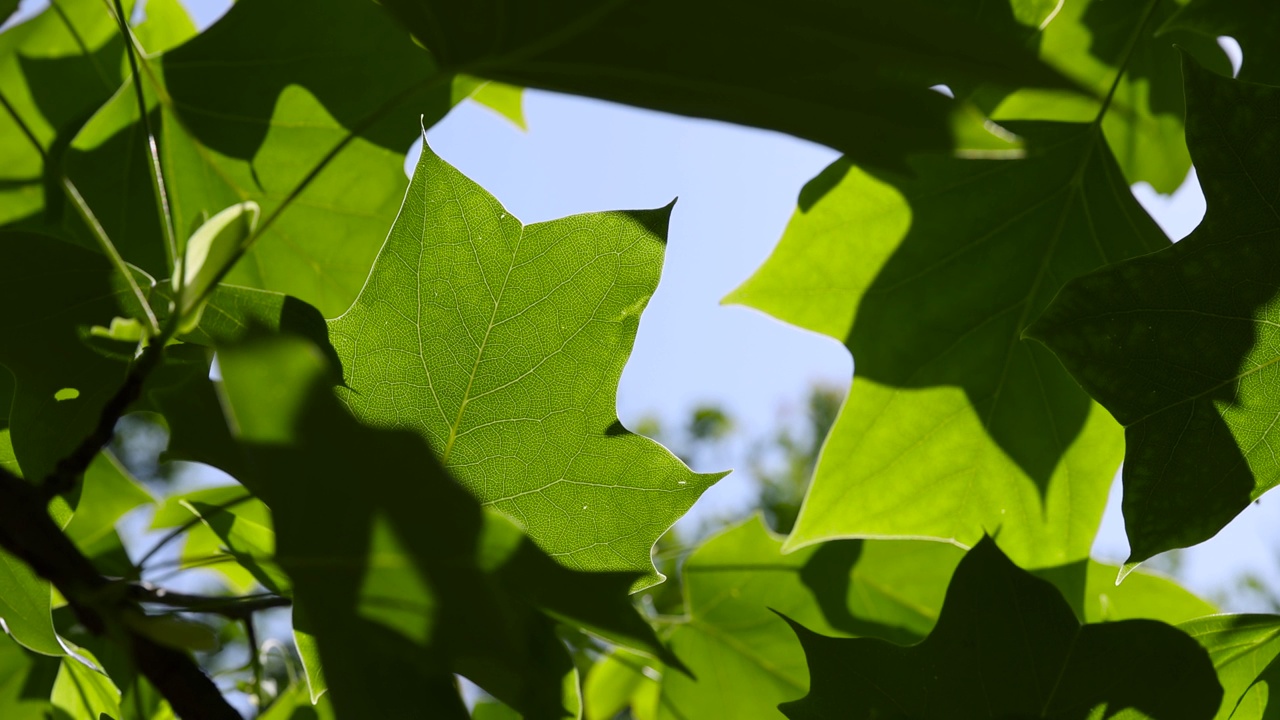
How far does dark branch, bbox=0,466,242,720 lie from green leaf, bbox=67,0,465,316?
0.54 m

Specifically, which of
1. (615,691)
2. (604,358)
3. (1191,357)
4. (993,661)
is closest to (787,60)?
(604,358)

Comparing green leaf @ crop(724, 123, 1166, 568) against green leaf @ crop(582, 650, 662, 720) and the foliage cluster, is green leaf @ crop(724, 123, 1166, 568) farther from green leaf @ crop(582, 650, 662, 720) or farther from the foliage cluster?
green leaf @ crop(582, 650, 662, 720)

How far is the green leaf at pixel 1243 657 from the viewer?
2.89 feet

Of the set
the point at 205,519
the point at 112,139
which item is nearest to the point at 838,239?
the point at 205,519

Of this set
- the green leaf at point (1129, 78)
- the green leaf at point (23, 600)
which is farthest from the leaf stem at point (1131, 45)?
the green leaf at point (23, 600)

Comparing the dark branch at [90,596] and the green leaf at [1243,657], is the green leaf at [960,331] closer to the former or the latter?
the green leaf at [1243,657]

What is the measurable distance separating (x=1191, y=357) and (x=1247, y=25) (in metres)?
0.54

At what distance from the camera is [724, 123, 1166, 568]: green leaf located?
1178mm

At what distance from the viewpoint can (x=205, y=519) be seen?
0.84 m

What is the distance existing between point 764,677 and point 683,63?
104 centimetres

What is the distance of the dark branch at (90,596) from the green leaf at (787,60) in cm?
48

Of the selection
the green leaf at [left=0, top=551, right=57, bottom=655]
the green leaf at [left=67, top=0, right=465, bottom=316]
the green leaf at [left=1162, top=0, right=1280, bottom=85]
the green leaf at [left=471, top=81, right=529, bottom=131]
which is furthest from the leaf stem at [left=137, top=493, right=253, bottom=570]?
the green leaf at [left=1162, top=0, right=1280, bottom=85]

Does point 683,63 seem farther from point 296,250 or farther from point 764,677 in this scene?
point 764,677

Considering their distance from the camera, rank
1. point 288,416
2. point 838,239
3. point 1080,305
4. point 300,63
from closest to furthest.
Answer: point 288,416 < point 1080,305 < point 300,63 < point 838,239
